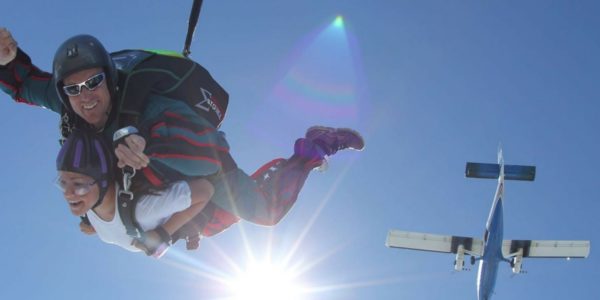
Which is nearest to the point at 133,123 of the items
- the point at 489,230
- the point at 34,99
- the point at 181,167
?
the point at 181,167

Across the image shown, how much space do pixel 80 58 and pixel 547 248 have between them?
42.2 m

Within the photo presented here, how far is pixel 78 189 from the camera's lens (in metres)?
3.88

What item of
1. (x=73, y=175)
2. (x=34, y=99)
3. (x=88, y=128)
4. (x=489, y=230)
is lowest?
(x=73, y=175)

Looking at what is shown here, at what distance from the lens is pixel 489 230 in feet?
109

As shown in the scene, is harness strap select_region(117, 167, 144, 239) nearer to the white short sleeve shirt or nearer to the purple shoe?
the white short sleeve shirt

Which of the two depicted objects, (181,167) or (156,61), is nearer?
(181,167)

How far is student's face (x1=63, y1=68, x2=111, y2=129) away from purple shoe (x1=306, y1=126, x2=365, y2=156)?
232cm

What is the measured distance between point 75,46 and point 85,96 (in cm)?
37

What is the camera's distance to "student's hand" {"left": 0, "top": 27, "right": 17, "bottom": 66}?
15.1ft

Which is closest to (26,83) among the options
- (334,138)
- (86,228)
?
(86,228)

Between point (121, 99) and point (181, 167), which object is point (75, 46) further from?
point (181, 167)

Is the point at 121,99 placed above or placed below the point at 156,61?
below

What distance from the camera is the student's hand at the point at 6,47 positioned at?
4602 mm

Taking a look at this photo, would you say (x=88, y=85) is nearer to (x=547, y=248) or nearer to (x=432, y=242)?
(x=432, y=242)
